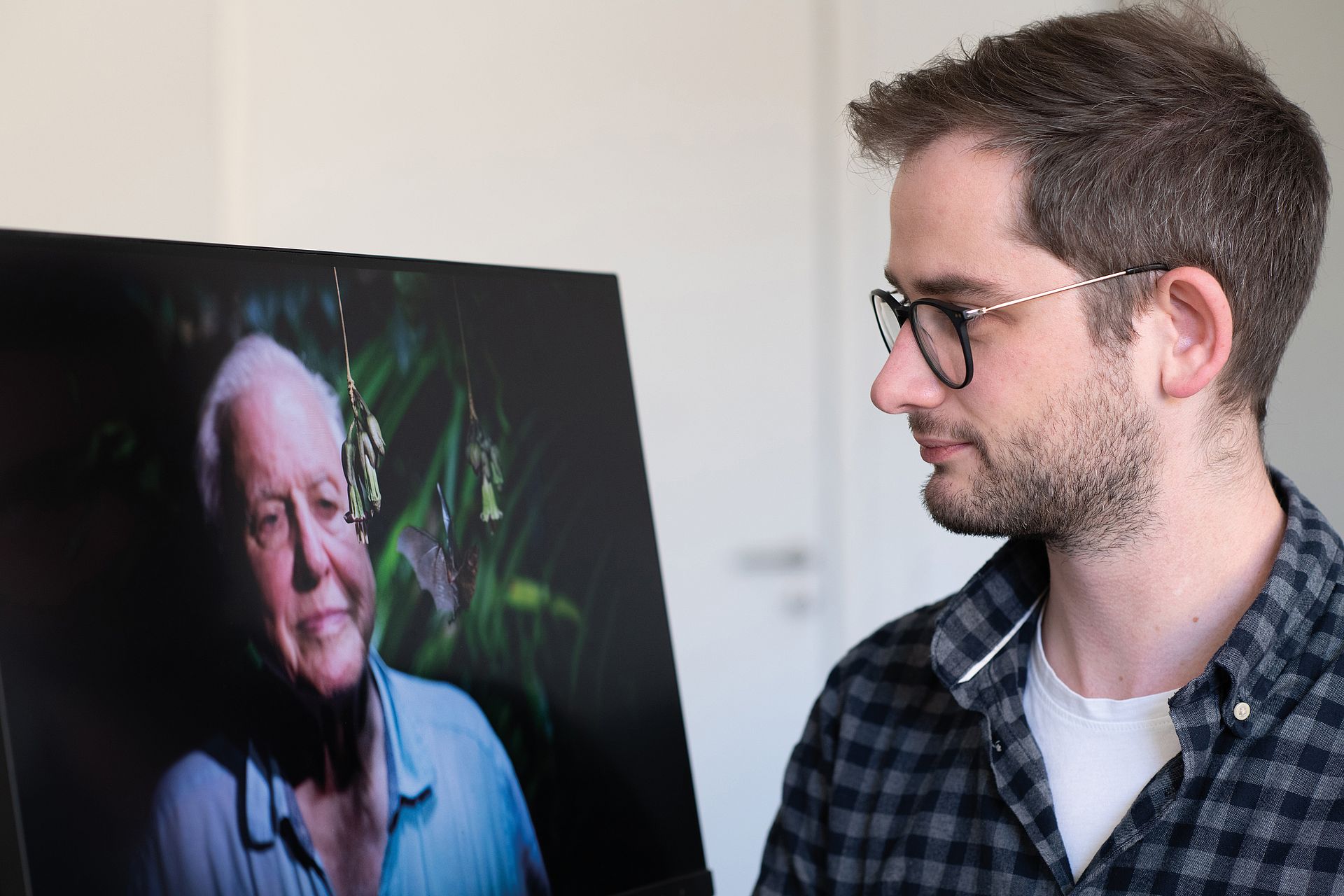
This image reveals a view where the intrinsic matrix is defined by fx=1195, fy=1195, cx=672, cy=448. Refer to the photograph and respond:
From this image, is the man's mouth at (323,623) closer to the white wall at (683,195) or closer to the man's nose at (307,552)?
the man's nose at (307,552)

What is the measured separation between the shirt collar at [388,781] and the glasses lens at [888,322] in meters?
0.57

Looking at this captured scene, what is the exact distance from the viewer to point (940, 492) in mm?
1142

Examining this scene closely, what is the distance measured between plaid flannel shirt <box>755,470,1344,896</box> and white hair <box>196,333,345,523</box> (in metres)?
0.66

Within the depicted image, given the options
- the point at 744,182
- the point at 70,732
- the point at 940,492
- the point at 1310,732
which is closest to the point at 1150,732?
the point at 1310,732

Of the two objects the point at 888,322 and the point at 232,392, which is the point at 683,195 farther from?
the point at 232,392

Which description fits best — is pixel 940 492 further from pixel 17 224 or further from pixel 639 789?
pixel 17 224

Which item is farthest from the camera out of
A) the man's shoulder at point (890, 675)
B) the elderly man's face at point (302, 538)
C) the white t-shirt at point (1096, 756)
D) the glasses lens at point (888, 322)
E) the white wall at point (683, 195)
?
the white wall at point (683, 195)

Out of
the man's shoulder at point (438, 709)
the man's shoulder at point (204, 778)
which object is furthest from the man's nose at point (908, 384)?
the man's shoulder at point (204, 778)

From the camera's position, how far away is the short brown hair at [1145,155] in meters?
1.09

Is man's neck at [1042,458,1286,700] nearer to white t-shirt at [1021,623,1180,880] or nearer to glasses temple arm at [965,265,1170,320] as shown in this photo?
white t-shirt at [1021,623,1180,880]

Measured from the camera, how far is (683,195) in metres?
2.34

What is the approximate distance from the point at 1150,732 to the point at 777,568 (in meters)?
Result: 1.43

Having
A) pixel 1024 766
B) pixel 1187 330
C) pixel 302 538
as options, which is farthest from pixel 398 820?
pixel 1187 330

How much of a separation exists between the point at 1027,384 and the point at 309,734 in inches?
27.0
